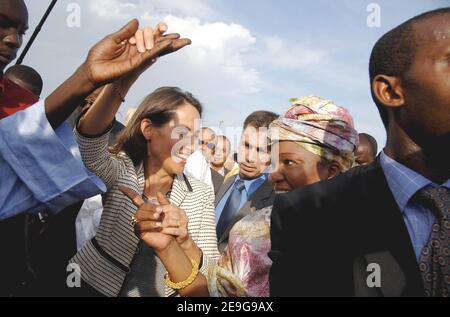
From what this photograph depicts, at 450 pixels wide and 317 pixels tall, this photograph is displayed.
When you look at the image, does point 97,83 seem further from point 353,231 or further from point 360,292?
point 360,292

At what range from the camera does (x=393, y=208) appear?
134 cm

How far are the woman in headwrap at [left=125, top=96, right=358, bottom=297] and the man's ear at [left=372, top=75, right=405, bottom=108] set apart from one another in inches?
21.3

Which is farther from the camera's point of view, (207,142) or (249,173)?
(207,142)

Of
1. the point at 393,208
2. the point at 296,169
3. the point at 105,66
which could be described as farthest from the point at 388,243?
the point at 105,66

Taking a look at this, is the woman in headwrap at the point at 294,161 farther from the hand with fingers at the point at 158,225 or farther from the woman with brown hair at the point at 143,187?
the woman with brown hair at the point at 143,187

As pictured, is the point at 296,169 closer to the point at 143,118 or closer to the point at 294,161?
the point at 294,161

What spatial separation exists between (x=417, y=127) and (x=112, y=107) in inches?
51.2

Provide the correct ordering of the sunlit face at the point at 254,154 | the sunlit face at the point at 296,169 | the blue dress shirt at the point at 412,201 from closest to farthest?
the blue dress shirt at the point at 412,201, the sunlit face at the point at 296,169, the sunlit face at the point at 254,154

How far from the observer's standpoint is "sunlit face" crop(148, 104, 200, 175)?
2.65m

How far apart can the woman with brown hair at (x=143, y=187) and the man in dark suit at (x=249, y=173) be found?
132 centimetres

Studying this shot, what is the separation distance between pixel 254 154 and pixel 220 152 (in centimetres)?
366

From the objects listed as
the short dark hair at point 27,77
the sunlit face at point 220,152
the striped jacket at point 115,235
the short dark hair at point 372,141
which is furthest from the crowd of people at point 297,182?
the sunlit face at point 220,152

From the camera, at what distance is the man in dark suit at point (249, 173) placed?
4.06 metres
